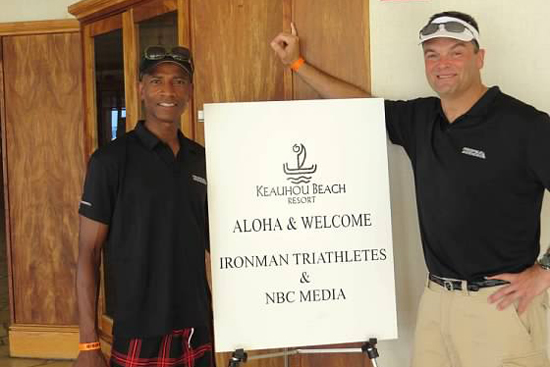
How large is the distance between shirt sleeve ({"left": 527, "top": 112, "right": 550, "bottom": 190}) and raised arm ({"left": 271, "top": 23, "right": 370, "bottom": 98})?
712mm

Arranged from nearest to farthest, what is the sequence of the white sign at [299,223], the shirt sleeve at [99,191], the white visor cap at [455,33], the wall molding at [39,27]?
the shirt sleeve at [99,191] < the white visor cap at [455,33] < the white sign at [299,223] < the wall molding at [39,27]

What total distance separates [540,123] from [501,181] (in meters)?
0.20

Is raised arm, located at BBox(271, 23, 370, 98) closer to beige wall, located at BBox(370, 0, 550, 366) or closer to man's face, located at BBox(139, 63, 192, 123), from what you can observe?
beige wall, located at BBox(370, 0, 550, 366)

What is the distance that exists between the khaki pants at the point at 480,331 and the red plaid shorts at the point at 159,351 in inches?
29.3

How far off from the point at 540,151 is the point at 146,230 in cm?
113

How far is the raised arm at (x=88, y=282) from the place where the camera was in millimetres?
1845

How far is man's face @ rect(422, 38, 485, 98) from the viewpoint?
6.32ft

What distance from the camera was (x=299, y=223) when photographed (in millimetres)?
2064

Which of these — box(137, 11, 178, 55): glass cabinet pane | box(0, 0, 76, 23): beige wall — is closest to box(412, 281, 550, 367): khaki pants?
box(137, 11, 178, 55): glass cabinet pane

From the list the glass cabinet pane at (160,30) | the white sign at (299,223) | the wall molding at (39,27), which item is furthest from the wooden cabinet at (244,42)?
the wall molding at (39,27)

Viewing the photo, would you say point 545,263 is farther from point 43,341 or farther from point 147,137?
point 43,341

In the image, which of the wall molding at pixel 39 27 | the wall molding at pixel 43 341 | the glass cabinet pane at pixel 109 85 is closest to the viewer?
the glass cabinet pane at pixel 109 85

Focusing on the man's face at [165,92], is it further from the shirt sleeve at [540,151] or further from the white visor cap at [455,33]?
the shirt sleeve at [540,151]

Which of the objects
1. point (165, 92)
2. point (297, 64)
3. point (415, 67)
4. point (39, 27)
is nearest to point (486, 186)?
point (415, 67)
